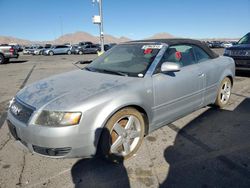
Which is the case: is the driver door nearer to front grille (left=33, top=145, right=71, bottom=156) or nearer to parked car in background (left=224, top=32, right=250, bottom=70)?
front grille (left=33, top=145, right=71, bottom=156)

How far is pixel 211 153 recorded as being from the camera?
3.21m

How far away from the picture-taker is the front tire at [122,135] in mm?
2789

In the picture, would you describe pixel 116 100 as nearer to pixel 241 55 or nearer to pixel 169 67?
pixel 169 67

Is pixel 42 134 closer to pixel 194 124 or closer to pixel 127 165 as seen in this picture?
pixel 127 165

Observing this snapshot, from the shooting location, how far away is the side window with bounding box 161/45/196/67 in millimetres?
3724

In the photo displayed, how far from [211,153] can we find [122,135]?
1268mm

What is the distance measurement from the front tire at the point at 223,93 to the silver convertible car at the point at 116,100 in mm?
397

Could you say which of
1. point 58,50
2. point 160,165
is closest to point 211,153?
point 160,165

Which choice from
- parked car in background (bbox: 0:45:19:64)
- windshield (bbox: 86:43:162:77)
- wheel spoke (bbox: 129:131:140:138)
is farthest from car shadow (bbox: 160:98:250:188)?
parked car in background (bbox: 0:45:19:64)

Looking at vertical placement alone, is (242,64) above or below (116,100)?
below

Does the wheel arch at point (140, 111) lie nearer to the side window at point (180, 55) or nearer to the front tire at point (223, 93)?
the side window at point (180, 55)

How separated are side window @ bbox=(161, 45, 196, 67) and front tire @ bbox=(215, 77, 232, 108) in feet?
3.74

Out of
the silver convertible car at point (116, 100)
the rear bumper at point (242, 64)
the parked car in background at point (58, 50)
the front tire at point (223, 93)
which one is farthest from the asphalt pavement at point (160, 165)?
the parked car in background at point (58, 50)

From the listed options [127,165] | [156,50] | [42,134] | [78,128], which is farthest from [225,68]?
[42,134]
